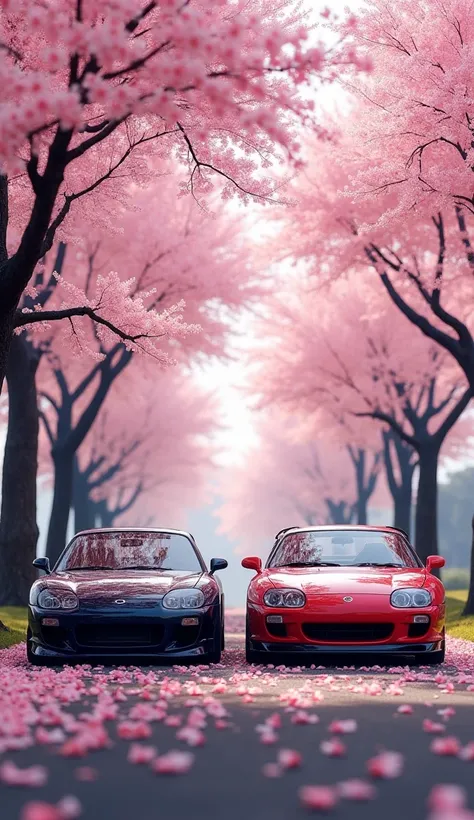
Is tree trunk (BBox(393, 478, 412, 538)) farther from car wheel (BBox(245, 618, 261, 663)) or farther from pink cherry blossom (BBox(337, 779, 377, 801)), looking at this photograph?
pink cherry blossom (BBox(337, 779, 377, 801))

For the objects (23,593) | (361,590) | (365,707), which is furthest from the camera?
(23,593)

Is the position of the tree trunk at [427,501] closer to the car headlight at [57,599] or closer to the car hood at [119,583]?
the car hood at [119,583]

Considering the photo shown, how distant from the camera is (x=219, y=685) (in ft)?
25.3

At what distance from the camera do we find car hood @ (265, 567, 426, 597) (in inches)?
406

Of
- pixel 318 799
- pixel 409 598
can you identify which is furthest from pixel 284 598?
pixel 318 799

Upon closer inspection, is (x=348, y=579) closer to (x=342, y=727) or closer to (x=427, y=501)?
(x=342, y=727)

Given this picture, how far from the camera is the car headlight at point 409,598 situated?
1026cm

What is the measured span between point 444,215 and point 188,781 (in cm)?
1538

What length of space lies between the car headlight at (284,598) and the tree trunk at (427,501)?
13905 millimetres

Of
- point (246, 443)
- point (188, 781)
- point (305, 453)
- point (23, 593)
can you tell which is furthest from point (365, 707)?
point (246, 443)

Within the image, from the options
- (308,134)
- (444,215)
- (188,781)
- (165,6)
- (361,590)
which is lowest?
(188,781)

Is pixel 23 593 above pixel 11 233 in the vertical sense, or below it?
below

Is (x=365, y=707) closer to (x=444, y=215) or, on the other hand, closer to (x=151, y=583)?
(x=151, y=583)

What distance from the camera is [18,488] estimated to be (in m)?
18.6
